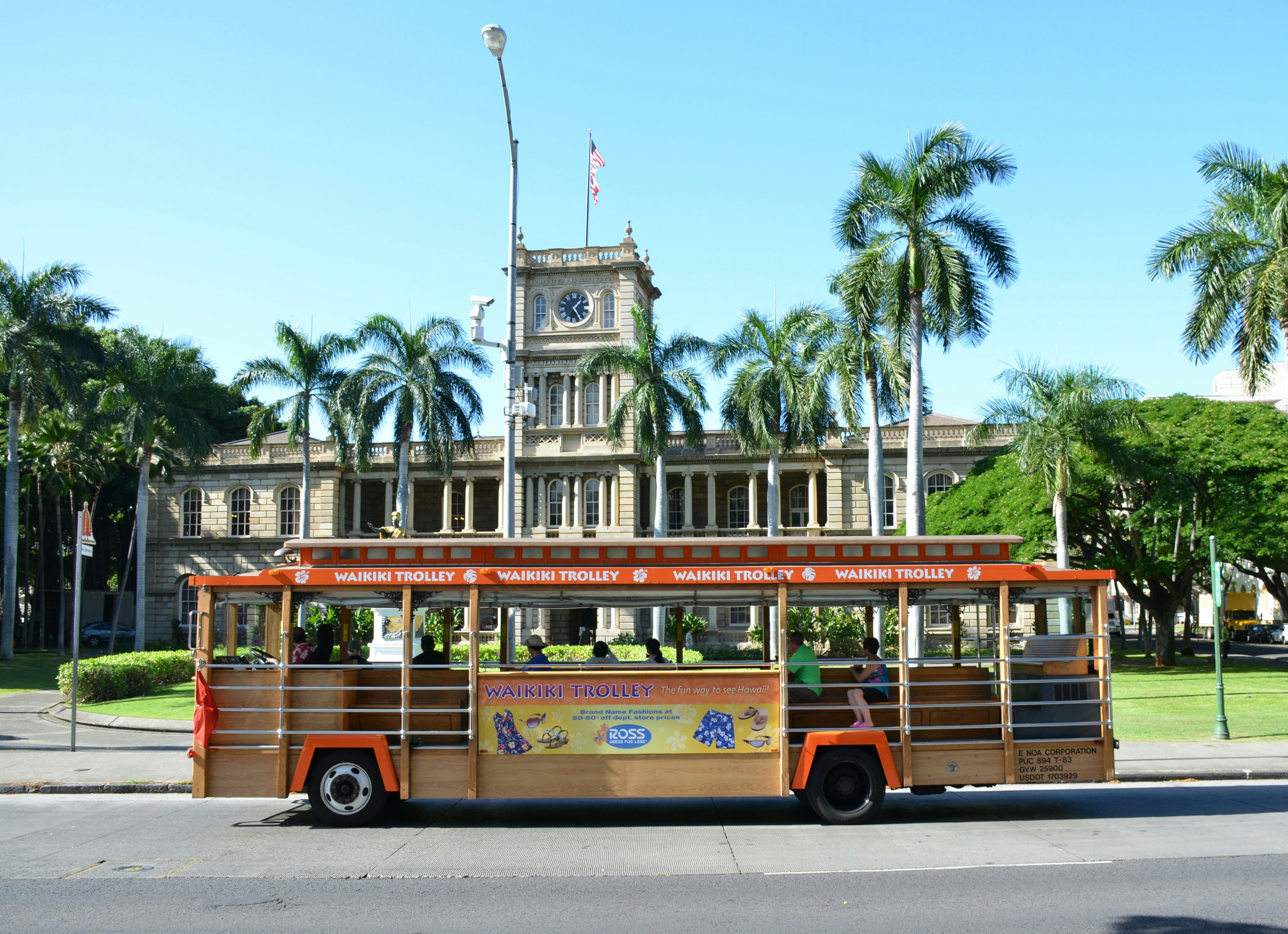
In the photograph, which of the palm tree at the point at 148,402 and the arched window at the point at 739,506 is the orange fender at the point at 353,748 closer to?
the palm tree at the point at 148,402

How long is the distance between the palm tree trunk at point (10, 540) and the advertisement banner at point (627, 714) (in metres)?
36.0

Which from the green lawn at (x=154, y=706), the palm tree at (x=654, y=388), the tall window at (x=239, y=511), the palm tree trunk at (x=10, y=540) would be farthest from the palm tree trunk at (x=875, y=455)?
the tall window at (x=239, y=511)

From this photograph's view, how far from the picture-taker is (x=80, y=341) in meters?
41.1

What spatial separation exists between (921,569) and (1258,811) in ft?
15.4

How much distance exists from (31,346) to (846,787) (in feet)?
130

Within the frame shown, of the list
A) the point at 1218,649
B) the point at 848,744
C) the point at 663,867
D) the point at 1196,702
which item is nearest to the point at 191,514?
the point at 1196,702

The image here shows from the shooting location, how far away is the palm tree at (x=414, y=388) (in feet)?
133

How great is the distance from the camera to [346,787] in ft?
36.4

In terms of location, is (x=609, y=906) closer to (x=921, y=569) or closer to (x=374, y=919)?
(x=374, y=919)

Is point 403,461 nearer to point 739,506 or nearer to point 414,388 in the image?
point 414,388

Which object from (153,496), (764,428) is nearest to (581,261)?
(764,428)

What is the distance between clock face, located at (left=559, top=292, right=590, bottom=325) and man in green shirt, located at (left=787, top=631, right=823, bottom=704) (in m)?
40.5

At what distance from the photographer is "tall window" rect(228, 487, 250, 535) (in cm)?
5572

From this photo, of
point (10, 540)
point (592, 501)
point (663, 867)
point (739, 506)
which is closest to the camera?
point (663, 867)
